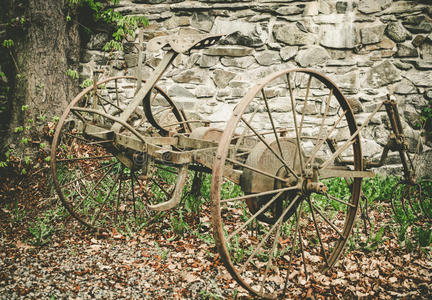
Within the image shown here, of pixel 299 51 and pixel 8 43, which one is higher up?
pixel 299 51

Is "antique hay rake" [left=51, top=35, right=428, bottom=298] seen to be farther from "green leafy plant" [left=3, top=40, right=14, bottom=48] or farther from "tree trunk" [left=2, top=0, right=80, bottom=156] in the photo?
"green leafy plant" [left=3, top=40, right=14, bottom=48]

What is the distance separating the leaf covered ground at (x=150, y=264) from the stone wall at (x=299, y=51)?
79.5 inches

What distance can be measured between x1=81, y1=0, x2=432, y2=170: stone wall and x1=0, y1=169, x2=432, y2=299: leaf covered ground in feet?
6.62

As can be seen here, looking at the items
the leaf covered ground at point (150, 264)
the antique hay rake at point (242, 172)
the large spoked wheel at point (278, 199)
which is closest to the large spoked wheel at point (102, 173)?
the antique hay rake at point (242, 172)

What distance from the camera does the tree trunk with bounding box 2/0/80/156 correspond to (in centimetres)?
358

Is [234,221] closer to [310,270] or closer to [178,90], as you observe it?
[310,270]

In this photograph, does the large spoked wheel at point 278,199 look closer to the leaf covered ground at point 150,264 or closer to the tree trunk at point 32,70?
the leaf covered ground at point 150,264

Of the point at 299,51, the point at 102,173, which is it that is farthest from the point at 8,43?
the point at 299,51

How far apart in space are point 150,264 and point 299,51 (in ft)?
11.7

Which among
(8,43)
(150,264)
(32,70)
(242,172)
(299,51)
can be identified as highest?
(299,51)

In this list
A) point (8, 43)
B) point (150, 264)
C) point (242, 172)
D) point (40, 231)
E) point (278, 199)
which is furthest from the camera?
point (8, 43)

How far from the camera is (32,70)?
11.8 ft

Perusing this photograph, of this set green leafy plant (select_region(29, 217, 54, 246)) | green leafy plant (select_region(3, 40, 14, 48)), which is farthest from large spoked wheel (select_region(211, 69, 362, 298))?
green leafy plant (select_region(3, 40, 14, 48))

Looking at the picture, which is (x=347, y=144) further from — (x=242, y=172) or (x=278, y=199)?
(x=242, y=172)
